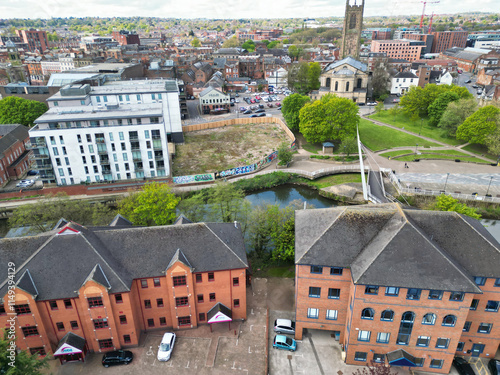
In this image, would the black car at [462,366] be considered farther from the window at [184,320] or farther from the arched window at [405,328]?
the window at [184,320]

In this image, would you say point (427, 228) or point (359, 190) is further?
point (359, 190)

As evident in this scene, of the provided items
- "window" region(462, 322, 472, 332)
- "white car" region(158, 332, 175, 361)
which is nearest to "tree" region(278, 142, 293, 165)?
"white car" region(158, 332, 175, 361)

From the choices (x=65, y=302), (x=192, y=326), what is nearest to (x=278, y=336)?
(x=192, y=326)

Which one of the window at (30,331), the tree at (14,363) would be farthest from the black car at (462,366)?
the window at (30,331)

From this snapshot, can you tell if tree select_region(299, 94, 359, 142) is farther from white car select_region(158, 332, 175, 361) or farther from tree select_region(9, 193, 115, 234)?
white car select_region(158, 332, 175, 361)

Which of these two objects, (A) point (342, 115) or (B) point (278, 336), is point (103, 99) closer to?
(A) point (342, 115)

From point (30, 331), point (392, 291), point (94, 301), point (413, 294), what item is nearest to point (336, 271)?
point (392, 291)

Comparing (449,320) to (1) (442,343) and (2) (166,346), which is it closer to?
(1) (442,343)
